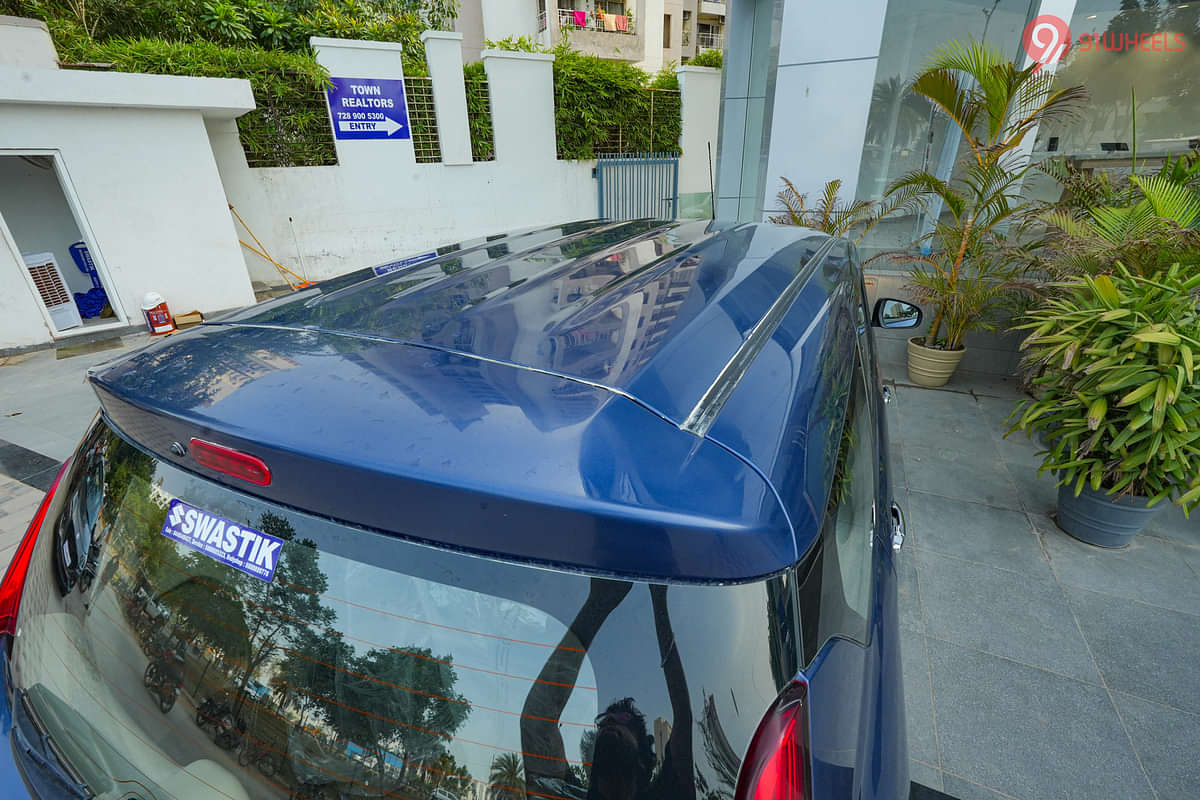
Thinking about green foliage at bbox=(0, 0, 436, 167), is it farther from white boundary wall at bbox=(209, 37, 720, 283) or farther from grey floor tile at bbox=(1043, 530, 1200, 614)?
grey floor tile at bbox=(1043, 530, 1200, 614)

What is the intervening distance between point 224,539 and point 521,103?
439 inches

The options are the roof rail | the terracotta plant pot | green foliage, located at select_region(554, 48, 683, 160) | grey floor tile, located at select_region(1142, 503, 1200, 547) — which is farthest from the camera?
green foliage, located at select_region(554, 48, 683, 160)

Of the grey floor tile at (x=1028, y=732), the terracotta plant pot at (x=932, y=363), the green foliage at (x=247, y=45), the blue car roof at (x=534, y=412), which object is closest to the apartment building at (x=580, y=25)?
the green foliage at (x=247, y=45)

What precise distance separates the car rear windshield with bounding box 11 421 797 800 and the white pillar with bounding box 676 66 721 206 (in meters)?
12.6

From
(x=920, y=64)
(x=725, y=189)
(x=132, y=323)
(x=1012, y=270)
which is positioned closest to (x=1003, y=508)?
(x=1012, y=270)

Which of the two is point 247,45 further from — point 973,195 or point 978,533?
point 978,533

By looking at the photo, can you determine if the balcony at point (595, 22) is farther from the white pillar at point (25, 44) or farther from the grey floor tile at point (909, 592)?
the grey floor tile at point (909, 592)

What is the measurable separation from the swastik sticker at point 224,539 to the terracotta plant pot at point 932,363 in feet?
18.2

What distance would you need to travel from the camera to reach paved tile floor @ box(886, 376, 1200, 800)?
1.88 metres

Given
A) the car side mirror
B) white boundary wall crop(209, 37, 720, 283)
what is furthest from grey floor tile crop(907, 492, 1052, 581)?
white boundary wall crop(209, 37, 720, 283)

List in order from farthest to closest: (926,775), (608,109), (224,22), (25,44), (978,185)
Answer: (608,109)
(224,22)
(25,44)
(978,185)
(926,775)

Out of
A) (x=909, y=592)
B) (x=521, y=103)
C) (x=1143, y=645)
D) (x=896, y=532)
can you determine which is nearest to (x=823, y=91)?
(x=909, y=592)

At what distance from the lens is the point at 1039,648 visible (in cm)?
234

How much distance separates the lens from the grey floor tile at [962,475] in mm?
3455
